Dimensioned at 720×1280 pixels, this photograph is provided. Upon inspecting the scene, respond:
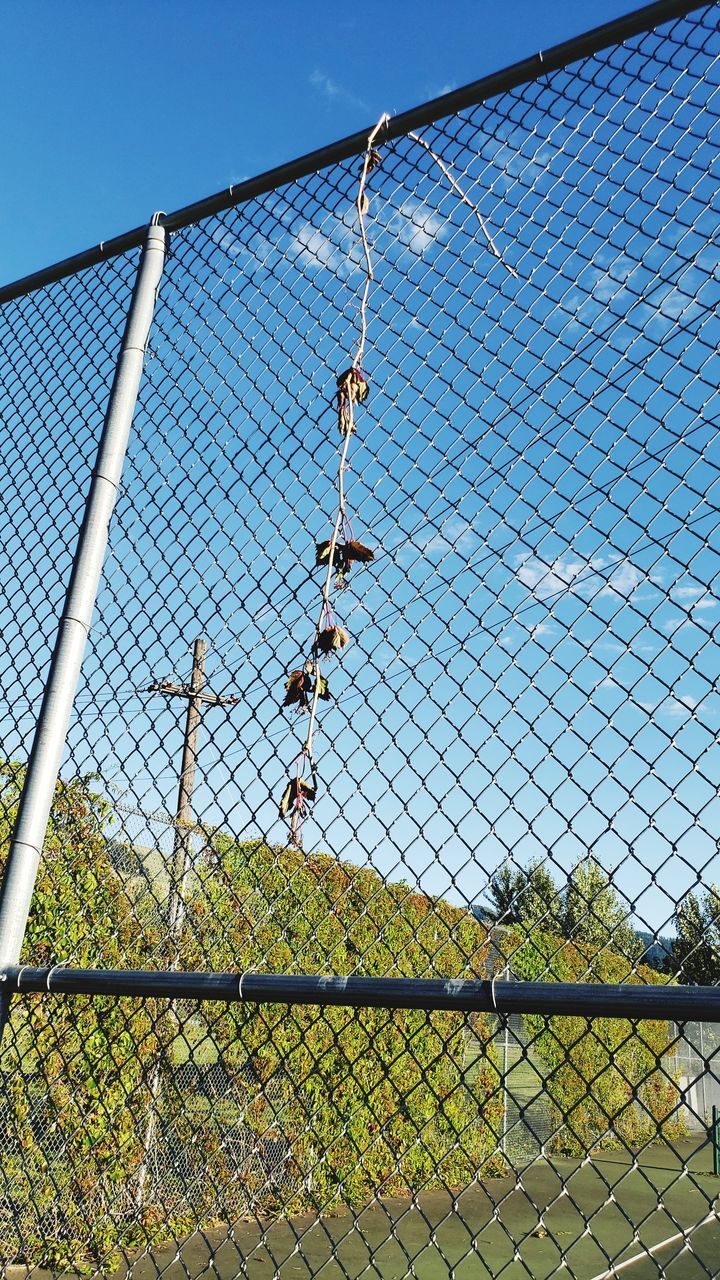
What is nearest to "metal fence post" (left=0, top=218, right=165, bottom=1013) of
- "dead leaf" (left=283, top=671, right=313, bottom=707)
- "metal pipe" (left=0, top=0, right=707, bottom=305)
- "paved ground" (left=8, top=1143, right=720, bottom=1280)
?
"metal pipe" (left=0, top=0, right=707, bottom=305)

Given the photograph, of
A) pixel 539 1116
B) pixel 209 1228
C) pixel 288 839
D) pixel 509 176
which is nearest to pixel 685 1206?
pixel 539 1116

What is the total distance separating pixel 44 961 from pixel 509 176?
4414 millimetres

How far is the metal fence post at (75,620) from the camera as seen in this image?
1.75m

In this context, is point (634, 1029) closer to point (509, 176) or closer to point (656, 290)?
point (656, 290)

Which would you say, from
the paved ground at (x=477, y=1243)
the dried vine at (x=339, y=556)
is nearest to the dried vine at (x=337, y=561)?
the dried vine at (x=339, y=556)

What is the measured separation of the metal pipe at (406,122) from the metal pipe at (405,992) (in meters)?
1.79

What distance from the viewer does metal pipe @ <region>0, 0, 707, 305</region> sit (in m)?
1.72

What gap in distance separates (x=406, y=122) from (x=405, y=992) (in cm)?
184

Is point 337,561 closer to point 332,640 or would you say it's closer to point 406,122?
point 332,640

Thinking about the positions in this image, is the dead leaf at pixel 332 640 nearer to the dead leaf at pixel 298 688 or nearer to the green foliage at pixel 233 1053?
the dead leaf at pixel 298 688

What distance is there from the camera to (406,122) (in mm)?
1960

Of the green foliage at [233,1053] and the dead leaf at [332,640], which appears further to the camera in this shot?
the green foliage at [233,1053]

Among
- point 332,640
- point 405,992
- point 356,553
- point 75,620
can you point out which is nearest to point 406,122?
point 356,553

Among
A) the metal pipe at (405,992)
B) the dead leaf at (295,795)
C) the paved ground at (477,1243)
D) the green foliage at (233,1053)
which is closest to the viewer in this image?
the metal pipe at (405,992)
